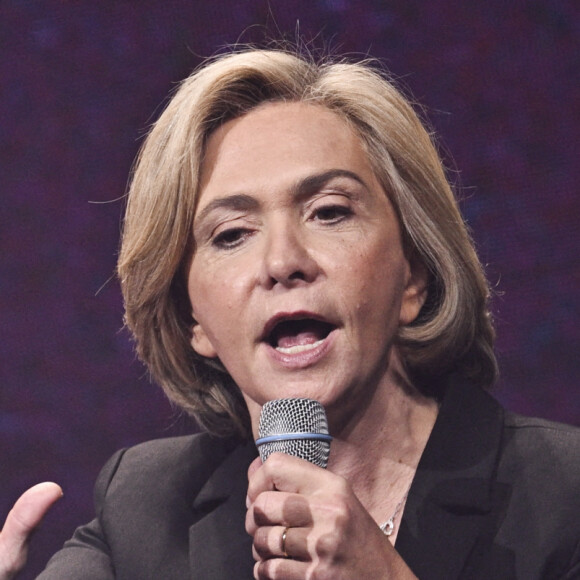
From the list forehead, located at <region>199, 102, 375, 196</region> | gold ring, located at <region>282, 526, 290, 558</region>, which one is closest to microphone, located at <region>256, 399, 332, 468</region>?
gold ring, located at <region>282, 526, 290, 558</region>

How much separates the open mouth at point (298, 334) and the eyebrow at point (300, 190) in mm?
229

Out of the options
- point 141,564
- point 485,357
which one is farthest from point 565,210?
point 141,564

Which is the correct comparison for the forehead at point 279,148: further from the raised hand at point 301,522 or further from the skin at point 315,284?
the raised hand at point 301,522

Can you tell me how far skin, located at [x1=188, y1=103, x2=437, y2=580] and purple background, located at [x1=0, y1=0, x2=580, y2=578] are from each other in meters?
0.50

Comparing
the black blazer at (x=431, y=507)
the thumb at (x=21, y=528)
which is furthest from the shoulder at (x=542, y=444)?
the thumb at (x=21, y=528)

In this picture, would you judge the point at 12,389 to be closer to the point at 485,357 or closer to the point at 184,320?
the point at 184,320

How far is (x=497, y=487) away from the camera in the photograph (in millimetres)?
1797

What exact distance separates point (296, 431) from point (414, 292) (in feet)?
2.05

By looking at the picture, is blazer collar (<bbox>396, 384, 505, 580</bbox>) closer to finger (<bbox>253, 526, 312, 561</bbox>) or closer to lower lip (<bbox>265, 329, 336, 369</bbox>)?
lower lip (<bbox>265, 329, 336, 369</bbox>)

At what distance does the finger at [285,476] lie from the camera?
132 centimetres

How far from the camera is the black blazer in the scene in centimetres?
171

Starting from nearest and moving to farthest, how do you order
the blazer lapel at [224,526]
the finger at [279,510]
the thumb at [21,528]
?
1. the finger at [279,510]
2. the thumb at [21,528]
3. the blazer lapel at [224,526]

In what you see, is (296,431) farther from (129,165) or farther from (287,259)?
(129,165)

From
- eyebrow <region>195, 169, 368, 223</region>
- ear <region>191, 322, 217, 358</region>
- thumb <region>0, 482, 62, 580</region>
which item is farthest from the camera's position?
ear <region>191, 322, 217, 358</region>
